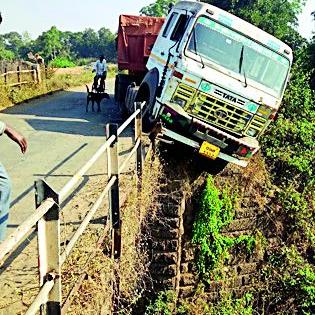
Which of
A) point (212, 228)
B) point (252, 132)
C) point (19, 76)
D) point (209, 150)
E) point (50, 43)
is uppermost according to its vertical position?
point (252, 132)

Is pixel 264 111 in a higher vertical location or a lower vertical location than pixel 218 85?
lower

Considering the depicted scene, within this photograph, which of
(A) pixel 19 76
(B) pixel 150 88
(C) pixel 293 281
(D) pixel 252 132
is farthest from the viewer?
(A) pixel 19 76

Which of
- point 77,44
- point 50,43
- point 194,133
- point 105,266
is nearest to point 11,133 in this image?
point 105,266

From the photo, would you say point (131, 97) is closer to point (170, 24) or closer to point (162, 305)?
point (170, 24)

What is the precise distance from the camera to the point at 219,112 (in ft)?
27.6

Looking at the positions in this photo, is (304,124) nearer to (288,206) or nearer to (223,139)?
(288,206)

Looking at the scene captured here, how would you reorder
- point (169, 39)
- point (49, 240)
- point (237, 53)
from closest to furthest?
1. point (49, 240)
2. point (237, 53)
3. point (169, 39)

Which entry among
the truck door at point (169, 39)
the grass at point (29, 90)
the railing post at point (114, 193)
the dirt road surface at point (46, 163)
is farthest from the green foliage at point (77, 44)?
the railing post at point (114, 193)

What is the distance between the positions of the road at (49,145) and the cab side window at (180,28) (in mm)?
2298

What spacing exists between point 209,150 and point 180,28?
2.53 metres

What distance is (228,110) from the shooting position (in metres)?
8.41

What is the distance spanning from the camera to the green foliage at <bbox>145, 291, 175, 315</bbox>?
874 cm

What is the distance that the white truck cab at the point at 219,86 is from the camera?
8219 millimetres

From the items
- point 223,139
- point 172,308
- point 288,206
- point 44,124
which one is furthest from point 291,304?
Result: point 44,124
